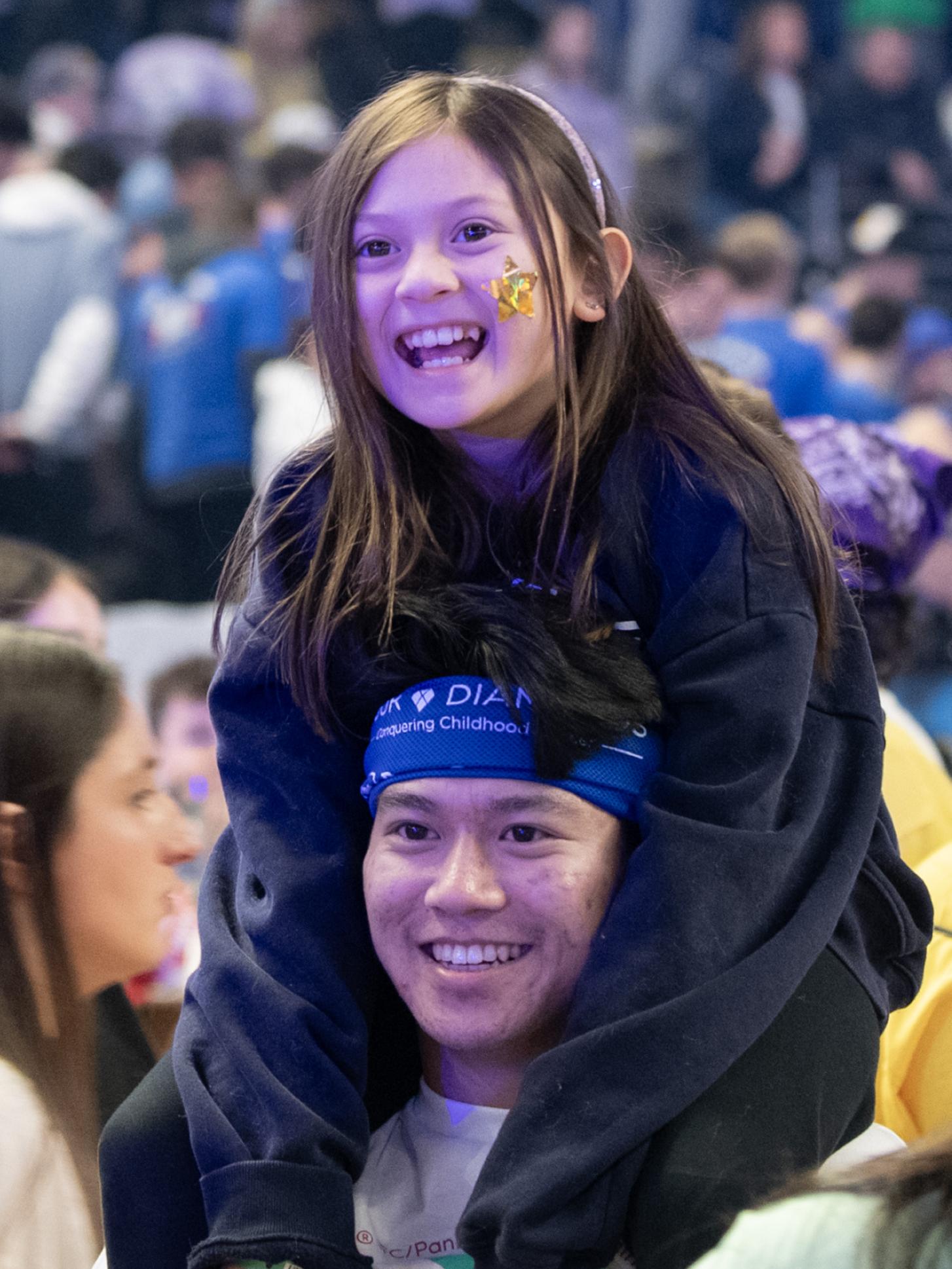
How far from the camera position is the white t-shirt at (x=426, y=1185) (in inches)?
67.8

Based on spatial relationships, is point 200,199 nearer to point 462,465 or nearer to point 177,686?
point 177,686

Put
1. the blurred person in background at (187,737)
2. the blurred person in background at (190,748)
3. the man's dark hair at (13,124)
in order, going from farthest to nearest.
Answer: the man's dark hair at (13,124) → the blurred person in background at (187,737) → the blurred person in background at (190,748)

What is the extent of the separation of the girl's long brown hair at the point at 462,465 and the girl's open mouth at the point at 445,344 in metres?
0.08

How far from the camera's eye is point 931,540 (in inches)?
99.6

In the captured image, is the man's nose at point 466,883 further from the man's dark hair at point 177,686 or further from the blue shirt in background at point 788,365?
the blue shirt in background at point 788,365

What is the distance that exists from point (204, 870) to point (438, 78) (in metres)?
0.92

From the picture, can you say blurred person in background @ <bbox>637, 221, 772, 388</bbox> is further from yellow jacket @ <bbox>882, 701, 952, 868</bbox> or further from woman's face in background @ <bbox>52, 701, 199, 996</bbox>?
woman's face in background @ <bbox>52, 701, 199, 996</bbox>

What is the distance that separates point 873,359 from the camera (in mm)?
6105

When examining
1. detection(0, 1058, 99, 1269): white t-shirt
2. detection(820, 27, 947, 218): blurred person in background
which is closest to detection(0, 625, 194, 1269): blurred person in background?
detection(0, 1058, 99, 1269): white t-shirt

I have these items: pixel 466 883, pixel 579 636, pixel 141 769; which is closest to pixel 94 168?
pixel 141 769

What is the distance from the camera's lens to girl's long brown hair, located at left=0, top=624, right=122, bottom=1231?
6.58 ft

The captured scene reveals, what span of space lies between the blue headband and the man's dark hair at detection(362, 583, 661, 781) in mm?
12

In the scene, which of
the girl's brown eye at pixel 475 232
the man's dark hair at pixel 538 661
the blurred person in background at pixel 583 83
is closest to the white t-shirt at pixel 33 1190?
the man's dark hair at pixel 538 661

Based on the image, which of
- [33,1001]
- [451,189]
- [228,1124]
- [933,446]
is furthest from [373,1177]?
[933,446]
